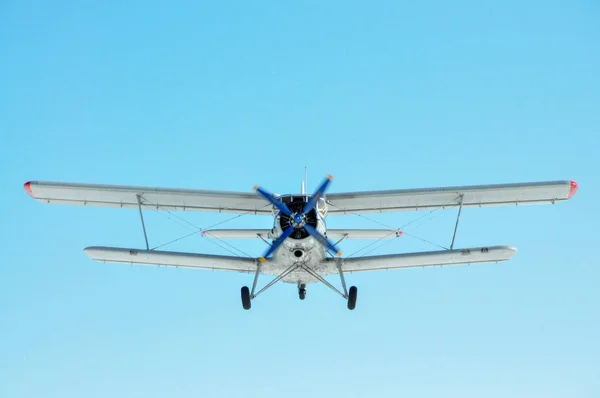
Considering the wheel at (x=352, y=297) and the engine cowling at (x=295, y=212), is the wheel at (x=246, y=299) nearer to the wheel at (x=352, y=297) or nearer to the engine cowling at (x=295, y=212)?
the engine cowling at (x=295, y=212)

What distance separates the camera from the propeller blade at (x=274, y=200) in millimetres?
22062

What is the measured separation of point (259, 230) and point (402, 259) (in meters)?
4.88

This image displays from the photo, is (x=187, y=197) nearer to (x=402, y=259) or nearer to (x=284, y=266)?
(x=284, y=266)

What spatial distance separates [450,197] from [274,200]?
667cm

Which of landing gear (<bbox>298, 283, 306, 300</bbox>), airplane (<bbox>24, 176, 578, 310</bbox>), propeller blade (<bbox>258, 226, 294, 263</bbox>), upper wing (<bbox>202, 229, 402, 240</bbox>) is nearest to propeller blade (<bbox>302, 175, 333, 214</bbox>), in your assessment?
airplane (<bbox>24, 176, 578, 310</bbox>)

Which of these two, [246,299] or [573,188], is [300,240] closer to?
[246,299]

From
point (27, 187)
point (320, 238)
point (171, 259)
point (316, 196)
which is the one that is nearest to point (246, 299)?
point (171, 259)

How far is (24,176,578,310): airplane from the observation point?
73.4ft

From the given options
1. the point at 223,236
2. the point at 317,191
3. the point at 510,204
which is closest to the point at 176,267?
the point at 223,236

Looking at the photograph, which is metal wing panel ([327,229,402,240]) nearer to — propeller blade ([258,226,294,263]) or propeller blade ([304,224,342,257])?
propeller blade ([304,224,342,257])

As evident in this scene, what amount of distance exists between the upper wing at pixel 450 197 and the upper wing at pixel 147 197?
3.04 meters

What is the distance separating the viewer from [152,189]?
24641mm

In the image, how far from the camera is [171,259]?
2350cm

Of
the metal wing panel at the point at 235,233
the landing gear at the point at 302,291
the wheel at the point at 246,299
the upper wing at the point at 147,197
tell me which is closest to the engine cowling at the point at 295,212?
the metal wing panel at the point at 235,233
